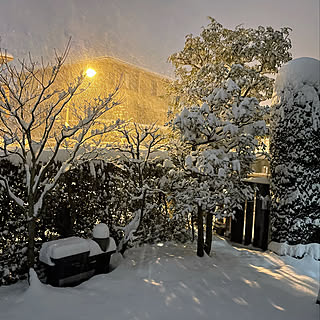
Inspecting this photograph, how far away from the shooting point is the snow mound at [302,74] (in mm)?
4812

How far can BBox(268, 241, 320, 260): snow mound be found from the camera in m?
4.69

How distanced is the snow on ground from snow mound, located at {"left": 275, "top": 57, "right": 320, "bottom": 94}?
2943mm

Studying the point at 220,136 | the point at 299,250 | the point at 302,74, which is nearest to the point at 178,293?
the point at 220,136

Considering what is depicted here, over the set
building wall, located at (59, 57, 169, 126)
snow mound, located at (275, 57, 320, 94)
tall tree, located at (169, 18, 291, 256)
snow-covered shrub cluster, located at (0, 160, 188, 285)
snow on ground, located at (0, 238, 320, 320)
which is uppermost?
building wall, located at (59, 57, 169, 126)

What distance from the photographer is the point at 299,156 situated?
15.7ft

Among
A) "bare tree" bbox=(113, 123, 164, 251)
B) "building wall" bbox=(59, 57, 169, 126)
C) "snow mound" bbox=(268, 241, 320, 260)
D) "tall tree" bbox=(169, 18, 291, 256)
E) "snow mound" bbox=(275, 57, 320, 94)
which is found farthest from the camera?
"building wall" bbox=(59, 57, 169, 126)

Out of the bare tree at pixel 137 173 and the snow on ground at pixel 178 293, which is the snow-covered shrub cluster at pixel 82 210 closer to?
the bare tree at pixel 137 173

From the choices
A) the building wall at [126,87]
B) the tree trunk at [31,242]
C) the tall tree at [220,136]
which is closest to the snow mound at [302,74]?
the tall tree at [220,136]

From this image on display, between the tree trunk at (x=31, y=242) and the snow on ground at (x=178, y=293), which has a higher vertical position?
the tree trunk at (x=31, y=242)

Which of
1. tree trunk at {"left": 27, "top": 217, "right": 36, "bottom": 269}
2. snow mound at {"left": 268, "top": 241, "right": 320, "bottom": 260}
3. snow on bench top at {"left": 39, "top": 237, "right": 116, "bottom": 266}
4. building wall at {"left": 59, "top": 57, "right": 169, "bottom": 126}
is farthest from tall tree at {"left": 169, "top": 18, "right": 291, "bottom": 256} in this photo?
building wall at {"left": 59, "top": 57, "right": 169, "bottom": 126}

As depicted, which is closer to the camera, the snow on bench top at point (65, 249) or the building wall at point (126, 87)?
the snow on bench top at point (65, 249)

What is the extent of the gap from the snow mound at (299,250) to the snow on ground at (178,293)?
33cm

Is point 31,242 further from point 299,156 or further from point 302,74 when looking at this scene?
point 302,74

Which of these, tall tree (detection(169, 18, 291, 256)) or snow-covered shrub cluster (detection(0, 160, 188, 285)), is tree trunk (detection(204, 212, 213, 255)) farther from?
snow-covered shrub cluster (detection(0, 160, 188, 285))
